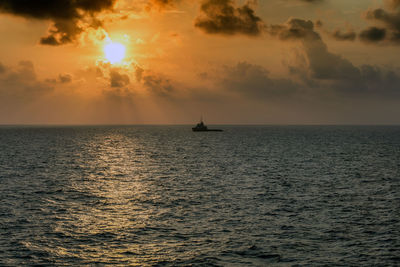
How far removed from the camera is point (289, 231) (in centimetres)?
3097

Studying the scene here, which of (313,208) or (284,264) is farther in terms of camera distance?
(313,208)

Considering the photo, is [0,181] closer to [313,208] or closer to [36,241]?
[36,241]

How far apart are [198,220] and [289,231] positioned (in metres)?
8.42

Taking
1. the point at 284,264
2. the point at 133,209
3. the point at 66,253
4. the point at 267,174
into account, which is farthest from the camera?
the point at 267,174

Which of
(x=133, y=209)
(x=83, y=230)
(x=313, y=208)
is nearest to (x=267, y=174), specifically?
(x=313, y=208)

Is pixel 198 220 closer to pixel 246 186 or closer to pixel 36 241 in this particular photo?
pixel 36 241

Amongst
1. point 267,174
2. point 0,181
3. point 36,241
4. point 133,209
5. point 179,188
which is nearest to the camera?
point 36,241

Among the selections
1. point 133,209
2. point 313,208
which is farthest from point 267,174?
point 133,209

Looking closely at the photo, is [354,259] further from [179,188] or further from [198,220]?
[179,188]

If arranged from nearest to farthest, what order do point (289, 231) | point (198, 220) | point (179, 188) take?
point (289, 231)
point (198, 220)
point (179, 188)

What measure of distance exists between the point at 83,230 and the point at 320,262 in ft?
62.6

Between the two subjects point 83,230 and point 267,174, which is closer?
point 83,230

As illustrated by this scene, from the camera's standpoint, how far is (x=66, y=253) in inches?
1011

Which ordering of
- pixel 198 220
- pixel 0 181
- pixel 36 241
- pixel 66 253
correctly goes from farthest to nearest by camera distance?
pixel 0 181
pixel 198 220
pixel 36 241
pixel 66 253
